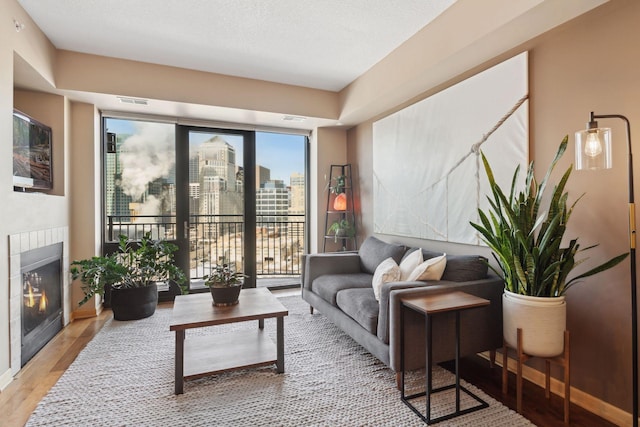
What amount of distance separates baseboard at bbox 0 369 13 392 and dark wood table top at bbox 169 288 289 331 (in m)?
1.12

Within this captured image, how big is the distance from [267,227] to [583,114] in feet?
12.5

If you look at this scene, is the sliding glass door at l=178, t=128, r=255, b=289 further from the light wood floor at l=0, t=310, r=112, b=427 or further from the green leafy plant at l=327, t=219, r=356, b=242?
the light wood floor at l=0, t=310, r=112, b=427

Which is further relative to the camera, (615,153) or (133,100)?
(133,100)

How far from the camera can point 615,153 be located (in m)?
1.84

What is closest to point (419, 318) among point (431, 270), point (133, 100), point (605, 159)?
point (431, 270)

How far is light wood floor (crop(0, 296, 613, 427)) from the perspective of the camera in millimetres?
1834

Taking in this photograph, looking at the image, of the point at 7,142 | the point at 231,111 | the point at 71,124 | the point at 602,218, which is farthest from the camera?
the point at 231,111

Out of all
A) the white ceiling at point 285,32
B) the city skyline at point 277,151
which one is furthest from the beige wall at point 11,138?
the city skyline at point 277,151

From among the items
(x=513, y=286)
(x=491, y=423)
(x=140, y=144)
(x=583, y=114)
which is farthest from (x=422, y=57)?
(x=140, y=144)

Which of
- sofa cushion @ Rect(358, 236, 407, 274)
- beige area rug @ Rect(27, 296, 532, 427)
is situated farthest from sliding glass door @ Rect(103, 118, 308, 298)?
beige area rug @ Rect(27, 296, 532, 427)

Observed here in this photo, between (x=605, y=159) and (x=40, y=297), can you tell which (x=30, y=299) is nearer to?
(x=40, y=297)

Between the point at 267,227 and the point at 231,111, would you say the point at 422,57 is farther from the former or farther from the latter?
the point at 267,227

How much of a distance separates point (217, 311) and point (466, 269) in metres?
1.86

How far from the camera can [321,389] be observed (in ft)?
6.90
